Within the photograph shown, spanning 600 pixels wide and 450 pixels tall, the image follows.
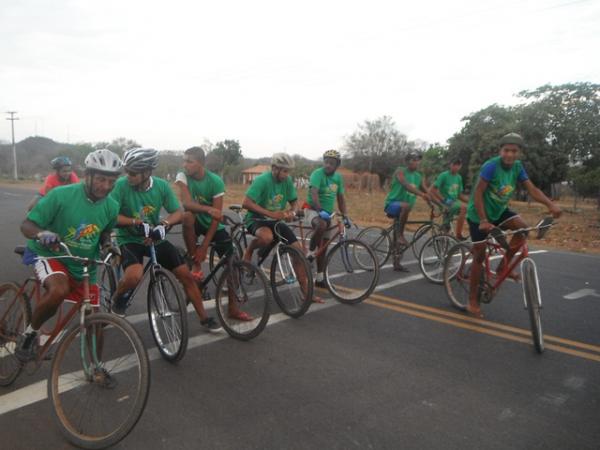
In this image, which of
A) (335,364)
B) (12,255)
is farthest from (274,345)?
(12,255)

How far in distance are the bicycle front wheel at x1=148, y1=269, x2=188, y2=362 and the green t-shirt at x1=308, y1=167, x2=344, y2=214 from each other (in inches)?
117

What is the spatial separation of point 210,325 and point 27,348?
1.79 m

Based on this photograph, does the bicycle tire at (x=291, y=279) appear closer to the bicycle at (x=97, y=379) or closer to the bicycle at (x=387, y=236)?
the bicycle at (x=97, y=379)

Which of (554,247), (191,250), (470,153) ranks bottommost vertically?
(554,247)

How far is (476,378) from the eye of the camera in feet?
13.0

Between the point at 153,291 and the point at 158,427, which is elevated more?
the point at 153,291

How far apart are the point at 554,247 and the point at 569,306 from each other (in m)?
6.81

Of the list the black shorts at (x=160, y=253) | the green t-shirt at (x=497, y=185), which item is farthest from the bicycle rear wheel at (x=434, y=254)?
the black shorts at (x=160, y=253)

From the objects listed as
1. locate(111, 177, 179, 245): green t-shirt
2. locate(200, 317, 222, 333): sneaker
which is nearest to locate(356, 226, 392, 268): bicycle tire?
locate(200, 317, 222, 333): sneaker

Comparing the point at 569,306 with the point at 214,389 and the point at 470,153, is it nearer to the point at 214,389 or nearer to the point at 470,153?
the point at 214,389

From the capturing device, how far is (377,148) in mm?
56688

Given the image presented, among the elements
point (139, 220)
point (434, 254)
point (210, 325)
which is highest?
point (139, 220)

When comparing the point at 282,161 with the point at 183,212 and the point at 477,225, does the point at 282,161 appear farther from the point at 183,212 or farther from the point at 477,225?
the point at 477,225

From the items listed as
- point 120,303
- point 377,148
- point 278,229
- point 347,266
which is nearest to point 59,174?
point 120,303
